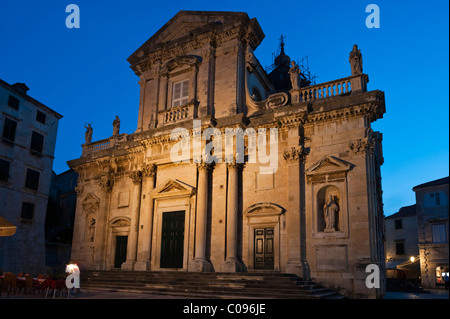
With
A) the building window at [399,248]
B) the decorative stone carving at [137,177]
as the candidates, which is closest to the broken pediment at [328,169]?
the decorative stone carving at [137,177]

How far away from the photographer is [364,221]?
15.0 metres

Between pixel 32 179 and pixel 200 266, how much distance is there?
17.1m

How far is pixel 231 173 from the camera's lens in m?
18.2

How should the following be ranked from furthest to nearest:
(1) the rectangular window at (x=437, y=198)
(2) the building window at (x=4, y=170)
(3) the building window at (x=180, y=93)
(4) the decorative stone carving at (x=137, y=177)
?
(1) the rectangular window at (x=437, y=198) → (2) the building window at (x=4, y=170) → (3) the building window at (x=180, y=93) → (4) the decorative stone carving at (x=137, y=177)

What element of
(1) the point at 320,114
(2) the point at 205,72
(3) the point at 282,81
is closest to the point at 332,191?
(1) the point at 320,114

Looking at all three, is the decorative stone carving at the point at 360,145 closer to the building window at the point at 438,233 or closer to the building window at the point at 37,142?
the building window at the point at 438,233

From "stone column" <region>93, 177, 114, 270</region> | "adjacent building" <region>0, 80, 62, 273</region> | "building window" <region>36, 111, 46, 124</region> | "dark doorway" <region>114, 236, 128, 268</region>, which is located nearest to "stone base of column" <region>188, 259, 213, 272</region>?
"dark doorway" <region>114, 236, 128, 268</region>

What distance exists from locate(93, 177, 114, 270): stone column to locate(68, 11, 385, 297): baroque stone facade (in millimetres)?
67

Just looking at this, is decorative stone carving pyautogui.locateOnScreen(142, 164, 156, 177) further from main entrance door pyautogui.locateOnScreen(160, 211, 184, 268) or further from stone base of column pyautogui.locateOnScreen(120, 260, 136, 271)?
stone base of column pyautogui.locateOnScreen(120, 260, 136, 271)

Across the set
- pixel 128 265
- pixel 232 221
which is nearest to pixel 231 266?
pixel 232 221

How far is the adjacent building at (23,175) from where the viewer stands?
2541 centimetres

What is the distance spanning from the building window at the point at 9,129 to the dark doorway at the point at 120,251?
11888 mm

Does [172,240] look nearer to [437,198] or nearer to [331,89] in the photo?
[331,89]
